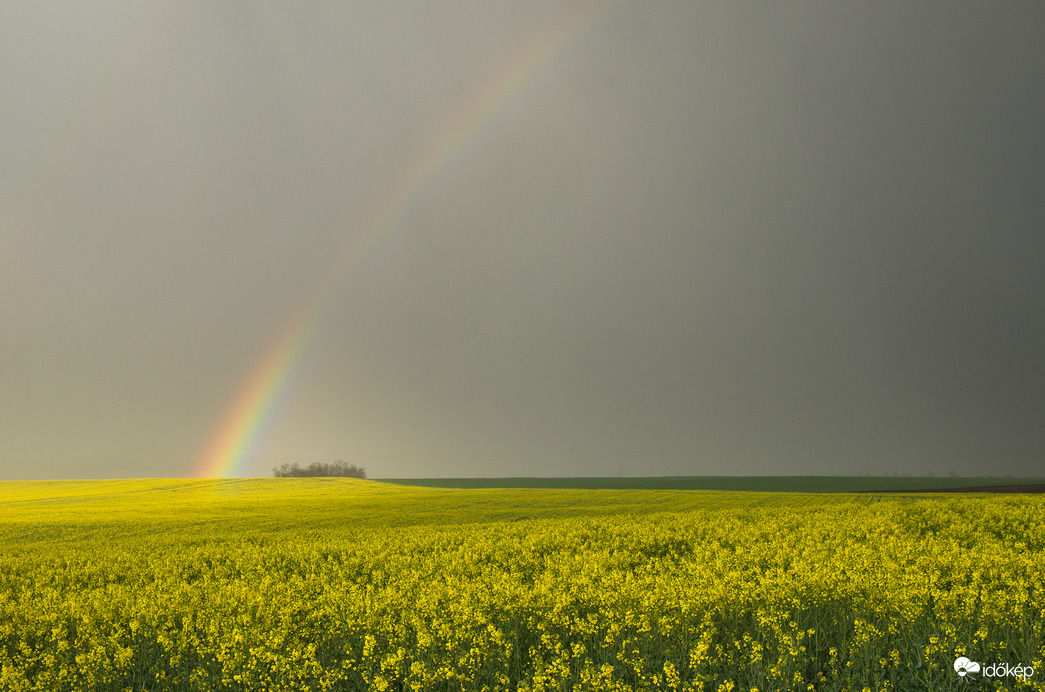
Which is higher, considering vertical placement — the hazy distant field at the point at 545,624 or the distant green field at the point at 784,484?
the hazy distant field at the point at 545,624

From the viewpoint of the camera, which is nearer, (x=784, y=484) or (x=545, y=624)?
(x=545, y=624)

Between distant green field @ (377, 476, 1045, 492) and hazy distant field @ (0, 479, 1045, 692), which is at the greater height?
hazy distant field @ (0, 479, 1045, 692)

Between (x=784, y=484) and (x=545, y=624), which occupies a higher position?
(x=545, y=624)

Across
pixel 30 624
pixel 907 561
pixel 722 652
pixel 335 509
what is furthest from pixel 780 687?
pixel 335 509

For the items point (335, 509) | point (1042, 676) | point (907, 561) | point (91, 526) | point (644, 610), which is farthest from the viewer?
point (335, 509)

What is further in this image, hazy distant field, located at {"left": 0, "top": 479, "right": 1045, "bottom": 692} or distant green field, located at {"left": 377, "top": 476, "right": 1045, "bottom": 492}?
distant green field, located at {"left": 377, "top": 476, "right": 1045, "bottom": 492}

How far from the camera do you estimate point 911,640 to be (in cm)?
887

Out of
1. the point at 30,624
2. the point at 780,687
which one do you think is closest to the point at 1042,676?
the point at 780,687

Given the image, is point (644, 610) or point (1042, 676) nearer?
point (1042, 676)

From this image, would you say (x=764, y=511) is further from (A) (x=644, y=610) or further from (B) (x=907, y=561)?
(A) (x=644, y=610)

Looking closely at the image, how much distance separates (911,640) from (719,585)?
9.43 ft

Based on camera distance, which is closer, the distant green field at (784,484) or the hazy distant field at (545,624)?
the hazy distant field at (545,624)

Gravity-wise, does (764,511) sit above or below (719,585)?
below

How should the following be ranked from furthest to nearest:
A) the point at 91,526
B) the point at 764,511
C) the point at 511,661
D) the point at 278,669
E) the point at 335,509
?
the point at 335,509 → the point at 91,526 → the point at 764,511 → the point at 511,661 → the point at 278,669
